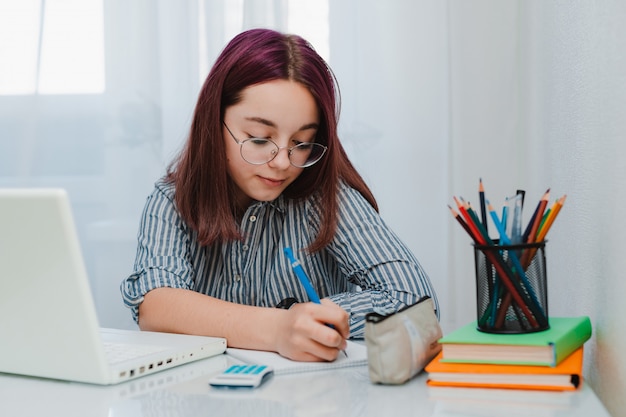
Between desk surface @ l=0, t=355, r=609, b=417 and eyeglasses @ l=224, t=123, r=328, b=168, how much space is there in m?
0.49

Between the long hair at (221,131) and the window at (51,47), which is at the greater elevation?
the window at (51,47)

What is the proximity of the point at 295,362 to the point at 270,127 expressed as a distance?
472mm

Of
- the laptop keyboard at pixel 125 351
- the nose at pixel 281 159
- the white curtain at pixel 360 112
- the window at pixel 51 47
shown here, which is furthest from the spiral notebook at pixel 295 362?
the window at pixel 51 47

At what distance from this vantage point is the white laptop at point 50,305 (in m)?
0.86

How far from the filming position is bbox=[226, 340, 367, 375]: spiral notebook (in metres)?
1.00

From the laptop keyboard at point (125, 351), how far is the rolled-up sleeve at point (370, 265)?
37 centimetres

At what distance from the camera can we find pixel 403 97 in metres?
2.18

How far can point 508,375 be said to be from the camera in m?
0.87

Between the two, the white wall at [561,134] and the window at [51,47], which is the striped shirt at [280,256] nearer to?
the white wall at [561,134]

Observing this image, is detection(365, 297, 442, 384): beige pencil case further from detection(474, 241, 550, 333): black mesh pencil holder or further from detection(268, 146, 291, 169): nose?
detection(268, 146, 291, 169): nose

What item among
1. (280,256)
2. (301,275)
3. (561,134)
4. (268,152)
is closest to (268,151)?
(268,152)

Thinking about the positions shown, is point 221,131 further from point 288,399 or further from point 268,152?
point 288,399

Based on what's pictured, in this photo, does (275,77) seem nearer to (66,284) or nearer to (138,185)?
(66,284)

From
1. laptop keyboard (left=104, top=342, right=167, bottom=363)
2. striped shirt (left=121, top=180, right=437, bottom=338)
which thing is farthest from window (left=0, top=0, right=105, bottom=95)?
laptop keyboard (left=104, top=342, right=167, bottom=363)
